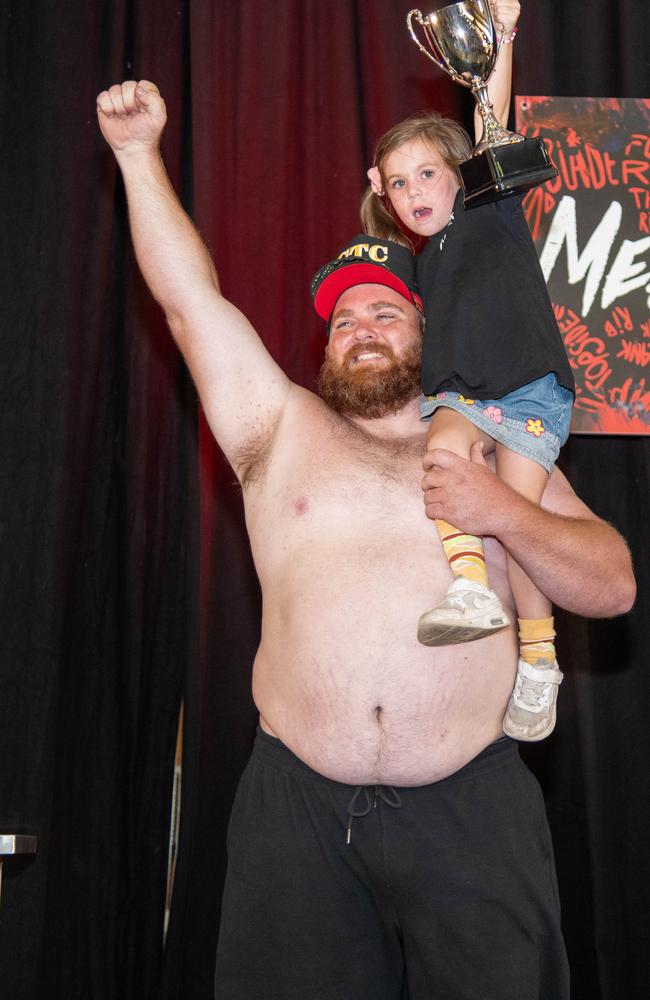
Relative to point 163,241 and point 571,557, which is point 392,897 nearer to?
point 571,557

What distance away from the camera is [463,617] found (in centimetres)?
165

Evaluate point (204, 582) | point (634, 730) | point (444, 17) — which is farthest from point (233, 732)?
point (444, 17)

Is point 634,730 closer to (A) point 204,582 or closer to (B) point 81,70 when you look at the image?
(A) point 204,582

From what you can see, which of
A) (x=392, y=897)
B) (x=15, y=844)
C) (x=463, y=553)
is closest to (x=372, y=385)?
(x=463, y=553)

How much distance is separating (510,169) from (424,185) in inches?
9.4

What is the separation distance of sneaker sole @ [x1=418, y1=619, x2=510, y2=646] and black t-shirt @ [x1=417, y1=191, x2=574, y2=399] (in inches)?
17.5

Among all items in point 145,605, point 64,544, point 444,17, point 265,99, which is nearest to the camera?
point 444,17

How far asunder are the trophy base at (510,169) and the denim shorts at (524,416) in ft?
1.11

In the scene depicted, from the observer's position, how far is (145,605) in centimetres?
257

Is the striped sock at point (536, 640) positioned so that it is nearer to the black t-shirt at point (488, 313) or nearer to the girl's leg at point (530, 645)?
the girl's leg at point (530, 645)

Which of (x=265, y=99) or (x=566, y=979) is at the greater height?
(x=265, y=99)

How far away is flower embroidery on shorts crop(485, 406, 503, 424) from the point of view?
1924 millimetres

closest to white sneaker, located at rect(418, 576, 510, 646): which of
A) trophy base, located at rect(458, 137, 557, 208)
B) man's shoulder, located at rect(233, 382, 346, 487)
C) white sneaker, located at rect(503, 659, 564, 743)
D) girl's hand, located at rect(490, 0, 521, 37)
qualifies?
white sneaker, located at rect(503, 659, 564, 743)

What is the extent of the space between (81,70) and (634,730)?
2.12m
